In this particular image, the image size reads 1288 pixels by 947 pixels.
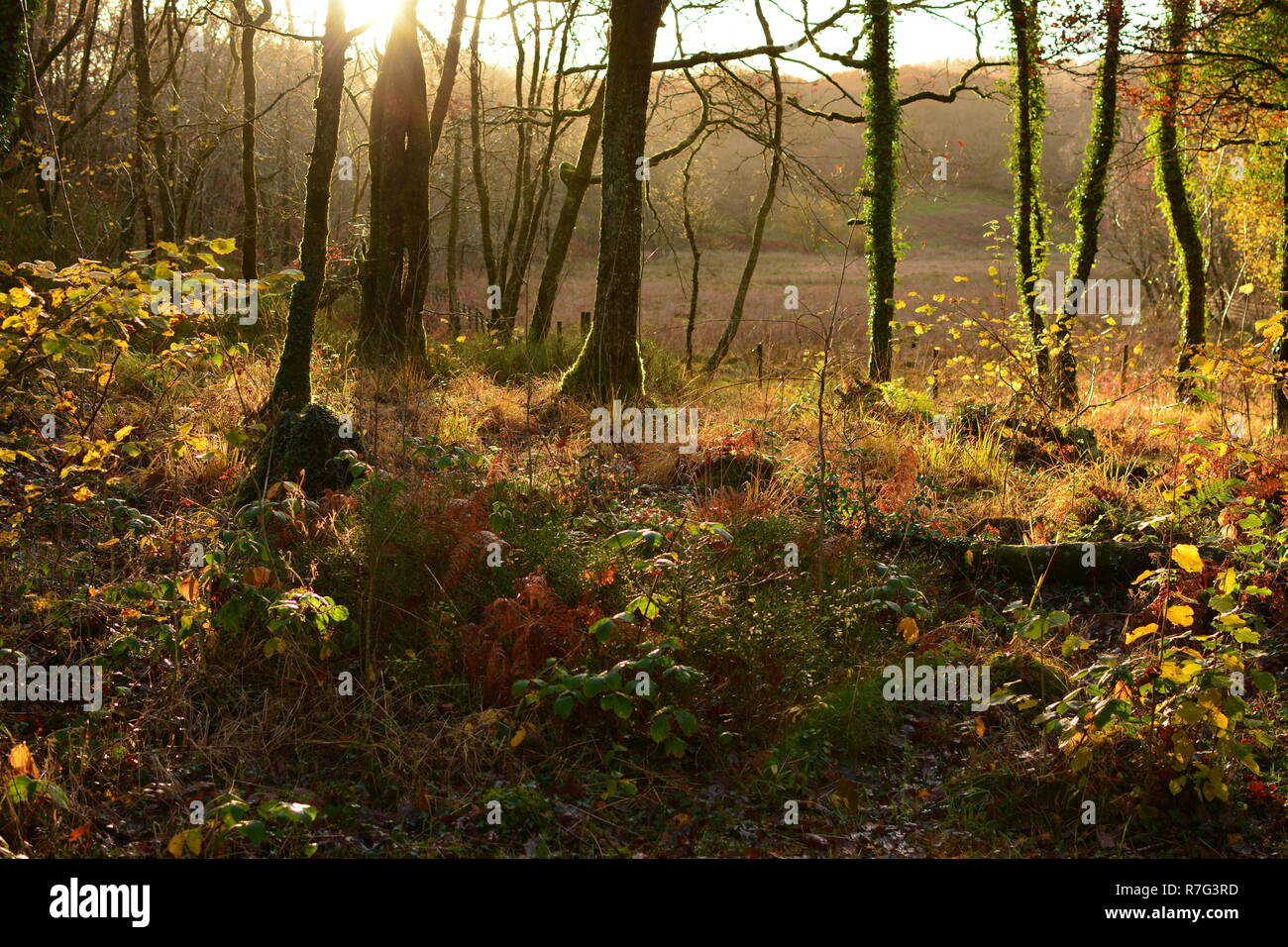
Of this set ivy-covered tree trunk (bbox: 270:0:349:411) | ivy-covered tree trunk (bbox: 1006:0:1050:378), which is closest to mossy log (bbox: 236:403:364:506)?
ivy-covered tree trunk (bbox: 270:0:349:411)

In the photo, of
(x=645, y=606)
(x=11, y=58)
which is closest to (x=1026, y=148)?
(x=645, y=606)

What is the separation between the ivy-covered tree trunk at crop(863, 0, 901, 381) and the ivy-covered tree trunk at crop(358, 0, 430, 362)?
527cm

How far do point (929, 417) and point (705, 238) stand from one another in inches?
1494

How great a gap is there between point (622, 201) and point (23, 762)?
7303mm

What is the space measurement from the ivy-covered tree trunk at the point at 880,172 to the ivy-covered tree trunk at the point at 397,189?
5269mm

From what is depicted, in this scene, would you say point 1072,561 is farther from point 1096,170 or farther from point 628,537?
point 1096,170

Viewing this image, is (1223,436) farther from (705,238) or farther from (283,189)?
(705,238)

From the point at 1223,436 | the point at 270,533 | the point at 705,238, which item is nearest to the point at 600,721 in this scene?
the point at 270,533

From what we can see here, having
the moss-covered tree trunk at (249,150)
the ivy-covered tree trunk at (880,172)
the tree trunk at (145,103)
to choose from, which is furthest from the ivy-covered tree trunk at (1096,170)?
the tree trunk at (145,103)

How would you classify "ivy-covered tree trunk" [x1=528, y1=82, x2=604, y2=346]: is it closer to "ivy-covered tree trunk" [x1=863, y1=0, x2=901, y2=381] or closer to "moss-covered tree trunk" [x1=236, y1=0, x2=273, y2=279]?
"ivy-covered tree trunk" [x1=863, y1=0, x2=901, y2=381]

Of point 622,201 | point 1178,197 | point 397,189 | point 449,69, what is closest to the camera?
point 622,201

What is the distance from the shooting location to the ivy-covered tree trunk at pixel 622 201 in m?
9.71

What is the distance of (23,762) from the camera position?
12.2 ft

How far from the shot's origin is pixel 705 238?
46.4 meters
